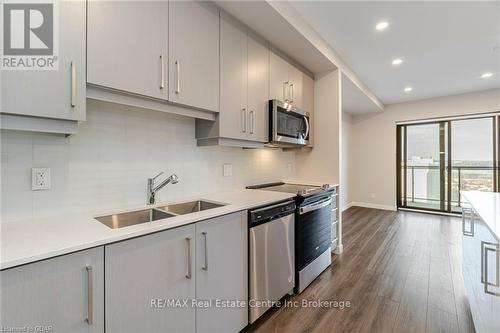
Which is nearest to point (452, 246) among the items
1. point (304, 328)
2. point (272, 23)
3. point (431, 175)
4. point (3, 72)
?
point (431, 175)

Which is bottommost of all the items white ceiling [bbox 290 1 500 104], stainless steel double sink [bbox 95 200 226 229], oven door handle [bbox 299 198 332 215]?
oven door handle [bbox 299 198 332 215]

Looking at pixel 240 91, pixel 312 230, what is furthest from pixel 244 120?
pixel 312 230

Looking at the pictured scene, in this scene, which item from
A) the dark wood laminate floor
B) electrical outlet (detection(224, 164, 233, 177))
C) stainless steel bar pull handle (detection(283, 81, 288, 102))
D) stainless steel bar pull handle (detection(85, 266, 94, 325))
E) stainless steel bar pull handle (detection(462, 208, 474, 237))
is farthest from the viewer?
stainless steel bar pull handle (detection(283, 81, 288, 102))

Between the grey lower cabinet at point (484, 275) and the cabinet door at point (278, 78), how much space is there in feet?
6.30

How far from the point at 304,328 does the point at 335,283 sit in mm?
782

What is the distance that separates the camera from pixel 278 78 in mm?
2529

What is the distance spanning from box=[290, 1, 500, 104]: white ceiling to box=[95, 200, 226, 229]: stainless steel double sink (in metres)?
2.01

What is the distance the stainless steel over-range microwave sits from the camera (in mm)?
2365

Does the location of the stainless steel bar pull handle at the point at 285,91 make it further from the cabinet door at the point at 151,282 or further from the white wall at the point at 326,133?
the cabinet door at the point at 151,282

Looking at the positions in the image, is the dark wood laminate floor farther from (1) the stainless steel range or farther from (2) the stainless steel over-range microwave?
(2) the stainless steel over-range microwave

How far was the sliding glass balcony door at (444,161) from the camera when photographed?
467 centimetres

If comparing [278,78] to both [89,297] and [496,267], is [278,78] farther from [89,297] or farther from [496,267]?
[89,297]

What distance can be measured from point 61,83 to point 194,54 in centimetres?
86

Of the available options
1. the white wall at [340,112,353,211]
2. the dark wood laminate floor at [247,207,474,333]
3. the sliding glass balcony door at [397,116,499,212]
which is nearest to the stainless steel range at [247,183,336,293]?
the dark wood laminate floor at [247,207,474,333]
